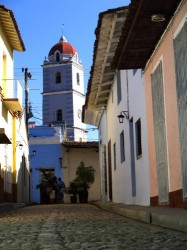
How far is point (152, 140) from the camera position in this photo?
10.9 metres

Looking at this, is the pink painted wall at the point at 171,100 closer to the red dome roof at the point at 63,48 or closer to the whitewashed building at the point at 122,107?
the whitewashed building at the point at 122,107

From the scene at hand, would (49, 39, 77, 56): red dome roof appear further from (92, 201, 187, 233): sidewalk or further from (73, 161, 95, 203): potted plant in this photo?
(92, 201, 187, 233): sidewalk

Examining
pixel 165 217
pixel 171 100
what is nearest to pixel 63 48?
pixel 171 100

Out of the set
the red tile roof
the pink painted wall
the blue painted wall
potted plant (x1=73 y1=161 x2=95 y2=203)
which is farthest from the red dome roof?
the pink painted wall

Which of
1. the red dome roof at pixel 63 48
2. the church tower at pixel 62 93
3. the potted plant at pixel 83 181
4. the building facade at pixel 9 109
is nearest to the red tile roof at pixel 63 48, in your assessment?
the red dome roof at pixel 63 48

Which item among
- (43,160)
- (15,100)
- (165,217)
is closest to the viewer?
(165,217)

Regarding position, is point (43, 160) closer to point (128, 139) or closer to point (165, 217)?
point (128, 139)

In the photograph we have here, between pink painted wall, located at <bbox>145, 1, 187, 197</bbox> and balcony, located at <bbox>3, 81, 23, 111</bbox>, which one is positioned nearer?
pink painted wall, located at <bbox>145, 1, 187, 197</bbox>

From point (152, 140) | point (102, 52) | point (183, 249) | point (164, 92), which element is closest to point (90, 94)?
point (102, 52)

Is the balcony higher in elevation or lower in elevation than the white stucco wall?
higher

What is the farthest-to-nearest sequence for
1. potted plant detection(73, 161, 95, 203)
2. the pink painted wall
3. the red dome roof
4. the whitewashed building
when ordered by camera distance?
1. the red dome roof
2. potted plant detection(73, 161, 95, 203)
3. the whitewashed building
4. the pink painted wall

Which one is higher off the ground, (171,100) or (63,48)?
(63,48)

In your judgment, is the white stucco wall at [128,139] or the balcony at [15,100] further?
the balcony at [15,100]

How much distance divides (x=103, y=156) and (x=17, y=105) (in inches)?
316
